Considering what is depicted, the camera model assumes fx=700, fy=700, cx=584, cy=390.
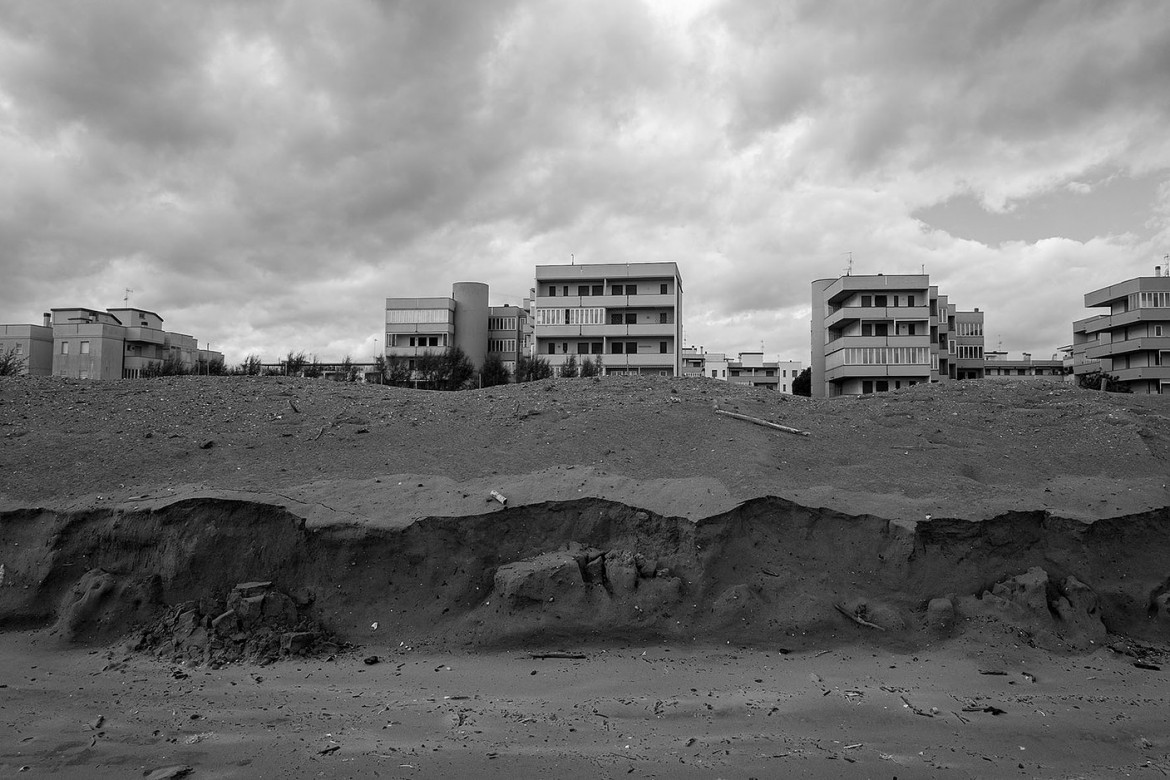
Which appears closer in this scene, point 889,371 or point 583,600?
point 583,600

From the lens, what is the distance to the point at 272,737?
531 centimetres

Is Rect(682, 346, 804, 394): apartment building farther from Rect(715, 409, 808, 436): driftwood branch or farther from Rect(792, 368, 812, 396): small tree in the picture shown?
Rect(715, 409, 808, 436): driftwood branch

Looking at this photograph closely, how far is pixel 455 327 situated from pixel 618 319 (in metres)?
16.2

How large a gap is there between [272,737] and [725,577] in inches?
173

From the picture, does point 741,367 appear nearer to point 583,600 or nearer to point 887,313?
point 887,313

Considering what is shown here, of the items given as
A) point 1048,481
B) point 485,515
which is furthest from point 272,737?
point 1048,481

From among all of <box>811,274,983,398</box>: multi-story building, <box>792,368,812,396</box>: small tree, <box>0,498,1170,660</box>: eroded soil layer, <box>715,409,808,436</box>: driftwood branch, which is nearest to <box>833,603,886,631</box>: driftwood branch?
<box>0,498,1170,660</box>: eroded soil layer

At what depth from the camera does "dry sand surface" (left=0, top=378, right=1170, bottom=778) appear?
5340 millimetres

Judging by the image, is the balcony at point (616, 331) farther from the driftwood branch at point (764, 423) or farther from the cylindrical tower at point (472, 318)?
the driftwood branch at point (764, 423)

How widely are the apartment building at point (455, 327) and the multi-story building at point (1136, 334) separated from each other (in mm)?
51116

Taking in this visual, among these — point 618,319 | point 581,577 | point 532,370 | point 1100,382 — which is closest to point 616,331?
point 618,319

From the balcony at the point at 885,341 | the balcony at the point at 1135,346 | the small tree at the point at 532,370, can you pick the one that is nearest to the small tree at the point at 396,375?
the small tree at the point at 532,370

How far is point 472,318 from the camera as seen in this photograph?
217ft

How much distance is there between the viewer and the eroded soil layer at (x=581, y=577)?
275 inches
